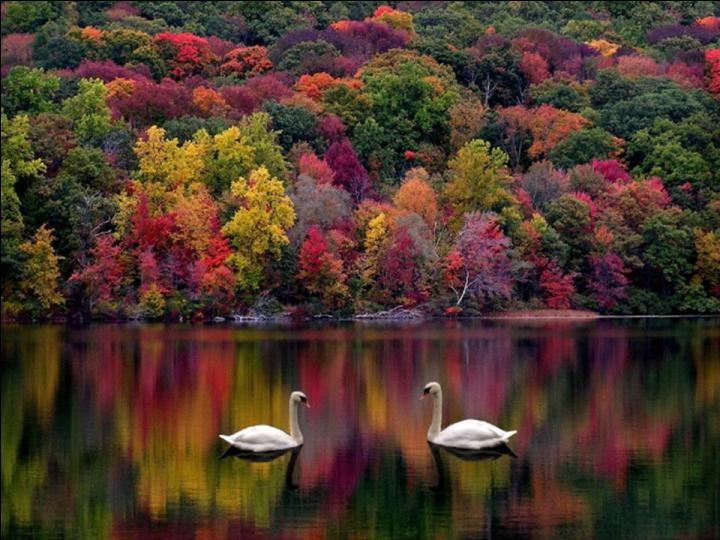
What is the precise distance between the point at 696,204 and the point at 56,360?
44326mm

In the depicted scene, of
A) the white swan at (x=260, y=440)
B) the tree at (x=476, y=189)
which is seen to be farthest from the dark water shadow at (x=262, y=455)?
the tree at (x=476, y=189)

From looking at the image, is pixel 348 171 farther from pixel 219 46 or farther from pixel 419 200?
pixel 219 46

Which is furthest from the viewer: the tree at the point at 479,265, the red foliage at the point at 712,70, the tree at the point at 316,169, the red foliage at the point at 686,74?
the red foliage at the point at 686,74

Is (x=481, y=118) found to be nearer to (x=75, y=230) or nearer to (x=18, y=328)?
(x=75, y=230)

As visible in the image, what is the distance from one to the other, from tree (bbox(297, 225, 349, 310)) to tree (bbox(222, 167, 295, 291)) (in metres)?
1.15

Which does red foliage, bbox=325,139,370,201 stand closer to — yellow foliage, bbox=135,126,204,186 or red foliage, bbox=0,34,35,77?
yellow foliage, bbox=135,126,204,186

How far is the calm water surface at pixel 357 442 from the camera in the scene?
70.5 feet

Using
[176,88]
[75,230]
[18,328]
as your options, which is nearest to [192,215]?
[75,230]

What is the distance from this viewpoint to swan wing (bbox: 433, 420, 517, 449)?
88.3 feet

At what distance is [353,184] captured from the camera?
77812mm

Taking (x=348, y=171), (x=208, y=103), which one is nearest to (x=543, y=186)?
(x=348, y=171)

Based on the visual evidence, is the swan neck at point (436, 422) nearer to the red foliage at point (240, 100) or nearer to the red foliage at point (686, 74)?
the red foliage at point (240, 100)

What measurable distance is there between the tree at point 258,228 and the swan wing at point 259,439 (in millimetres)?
40746

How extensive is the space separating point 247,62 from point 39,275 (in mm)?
42409
